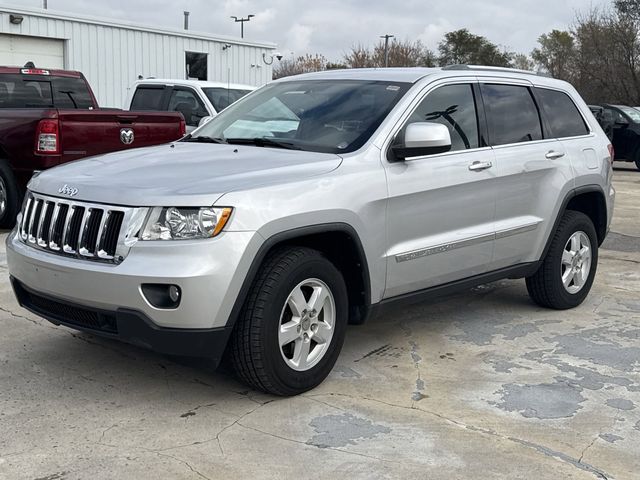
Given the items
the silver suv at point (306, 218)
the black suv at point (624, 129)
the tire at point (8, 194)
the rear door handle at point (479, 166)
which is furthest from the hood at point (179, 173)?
the black suv at point (624, 129)

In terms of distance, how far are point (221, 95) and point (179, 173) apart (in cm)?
769

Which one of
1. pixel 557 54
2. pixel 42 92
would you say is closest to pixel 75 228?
pixel 42 92

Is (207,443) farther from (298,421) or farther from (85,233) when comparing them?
(85,233)

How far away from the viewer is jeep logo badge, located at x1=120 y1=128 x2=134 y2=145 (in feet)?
29.6

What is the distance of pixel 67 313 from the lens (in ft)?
13.6

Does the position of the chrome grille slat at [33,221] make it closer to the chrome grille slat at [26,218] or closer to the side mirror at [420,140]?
the chrome grille slat at [26,218]

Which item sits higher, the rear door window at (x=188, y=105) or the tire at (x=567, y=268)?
the rear door window at (x=188, y=105)

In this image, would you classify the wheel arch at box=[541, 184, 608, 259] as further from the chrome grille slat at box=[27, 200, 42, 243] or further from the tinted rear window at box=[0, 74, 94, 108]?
the tinted rear window at box=[0, 74, 94, 108]

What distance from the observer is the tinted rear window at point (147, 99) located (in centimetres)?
1180

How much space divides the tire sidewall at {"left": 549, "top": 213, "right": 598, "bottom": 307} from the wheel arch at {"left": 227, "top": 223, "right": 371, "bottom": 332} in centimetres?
200

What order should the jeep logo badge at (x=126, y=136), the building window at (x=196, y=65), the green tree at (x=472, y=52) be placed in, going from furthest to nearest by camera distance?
1. the green tree at (x=472, y=52)
2. the building window at (x=196, y=65)
3. the jeep logo badge at (x=126, y=136)

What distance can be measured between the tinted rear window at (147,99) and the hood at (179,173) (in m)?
7.16

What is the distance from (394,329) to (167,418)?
2.09 meters

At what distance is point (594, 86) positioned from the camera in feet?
133
